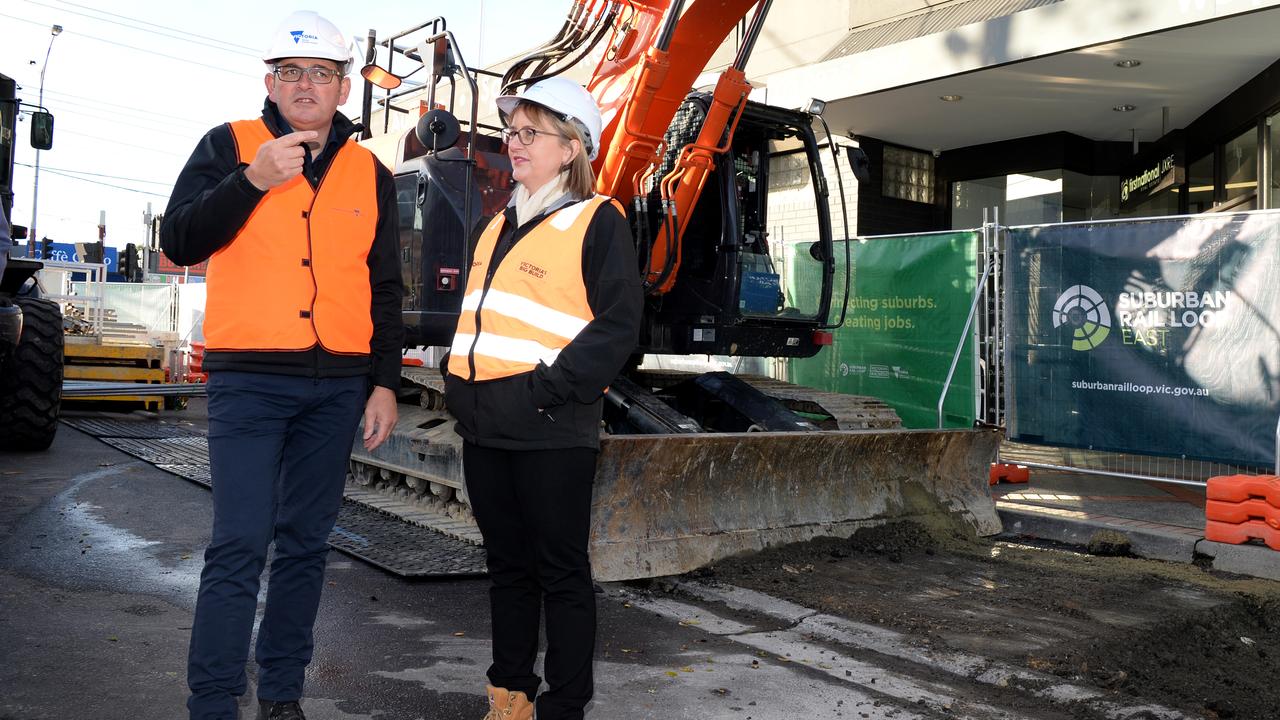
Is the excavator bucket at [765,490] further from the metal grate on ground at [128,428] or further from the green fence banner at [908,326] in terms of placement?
the metal grate on ground at [128,428]

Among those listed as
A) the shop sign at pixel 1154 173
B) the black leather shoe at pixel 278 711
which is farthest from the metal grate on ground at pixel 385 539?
the shop sign at pixel 1154 173

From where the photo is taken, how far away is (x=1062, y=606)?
5.34 m

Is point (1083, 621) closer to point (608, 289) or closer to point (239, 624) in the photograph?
point (608, 289)

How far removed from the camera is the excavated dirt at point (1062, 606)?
4.25 m

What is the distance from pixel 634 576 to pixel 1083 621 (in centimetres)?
222

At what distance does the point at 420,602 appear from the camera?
512 cm

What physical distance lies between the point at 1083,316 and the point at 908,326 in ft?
5.81

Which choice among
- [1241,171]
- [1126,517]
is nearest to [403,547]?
[1126,517]

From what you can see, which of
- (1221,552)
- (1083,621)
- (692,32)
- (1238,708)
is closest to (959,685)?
(1238,708)

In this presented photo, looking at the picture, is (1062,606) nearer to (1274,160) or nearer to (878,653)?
(878,653)

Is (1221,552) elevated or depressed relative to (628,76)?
depressed

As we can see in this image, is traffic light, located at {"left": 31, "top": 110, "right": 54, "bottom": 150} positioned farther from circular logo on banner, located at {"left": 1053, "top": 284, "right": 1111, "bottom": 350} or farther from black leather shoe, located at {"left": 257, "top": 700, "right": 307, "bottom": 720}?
circular logo on banner, located at {"left": 1053, "top": 284, "right": 1111, "bottom": 350}

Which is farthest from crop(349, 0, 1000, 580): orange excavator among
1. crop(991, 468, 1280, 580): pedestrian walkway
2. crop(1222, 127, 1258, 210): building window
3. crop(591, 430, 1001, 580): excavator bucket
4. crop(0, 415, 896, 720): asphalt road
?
crop(1222, 127, 1258, 210): building window

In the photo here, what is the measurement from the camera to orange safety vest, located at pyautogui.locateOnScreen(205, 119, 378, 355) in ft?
10.1
